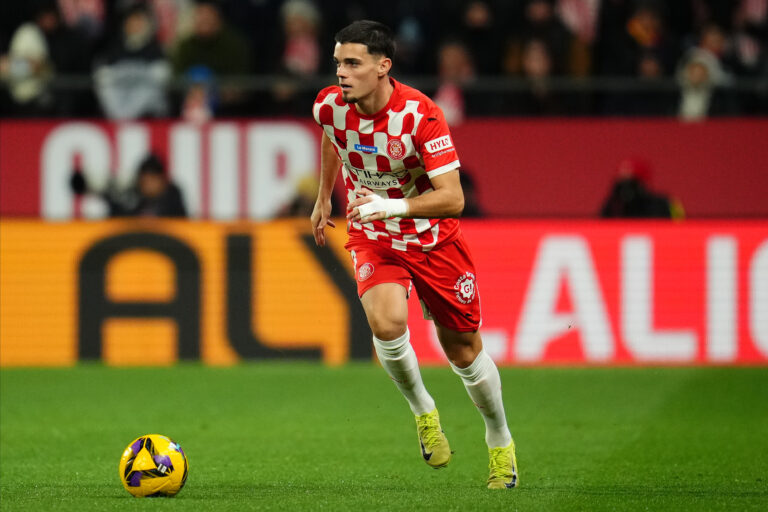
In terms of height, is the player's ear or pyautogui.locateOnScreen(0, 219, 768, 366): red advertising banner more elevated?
the player's ear

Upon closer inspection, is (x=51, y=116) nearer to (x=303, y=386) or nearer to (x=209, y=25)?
(x=209, y=25)

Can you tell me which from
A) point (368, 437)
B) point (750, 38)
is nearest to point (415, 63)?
point (750, 38)

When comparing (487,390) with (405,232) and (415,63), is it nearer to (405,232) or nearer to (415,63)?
(405,232)

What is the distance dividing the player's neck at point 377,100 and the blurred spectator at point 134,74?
27.4 feet

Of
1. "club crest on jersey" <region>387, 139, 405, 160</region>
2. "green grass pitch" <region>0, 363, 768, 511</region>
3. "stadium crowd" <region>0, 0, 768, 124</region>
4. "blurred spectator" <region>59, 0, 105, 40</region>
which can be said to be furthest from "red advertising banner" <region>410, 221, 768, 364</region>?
"club crest on jersey" <region>387, 139, 405, 160</region>

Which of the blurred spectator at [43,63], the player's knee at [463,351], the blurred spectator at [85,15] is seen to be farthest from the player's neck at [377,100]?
the blurred spectator at [85,15]

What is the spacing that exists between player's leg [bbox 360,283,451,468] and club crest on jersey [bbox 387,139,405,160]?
64 centimetres

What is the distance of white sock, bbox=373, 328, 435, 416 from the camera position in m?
7.12

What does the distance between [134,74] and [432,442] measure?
8.85 m

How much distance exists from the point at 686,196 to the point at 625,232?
2450mm

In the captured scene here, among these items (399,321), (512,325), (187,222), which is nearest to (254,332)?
(187,222)

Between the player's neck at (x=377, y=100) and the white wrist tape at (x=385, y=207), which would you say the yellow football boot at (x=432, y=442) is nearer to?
the white wrist tape at (x=385, y=207)

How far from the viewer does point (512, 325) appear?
13172 mm

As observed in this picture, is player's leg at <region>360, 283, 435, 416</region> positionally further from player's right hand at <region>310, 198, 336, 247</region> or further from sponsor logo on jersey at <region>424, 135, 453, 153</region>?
sponsor logo on jersey at <region>424, 135, 453, 153</region>
